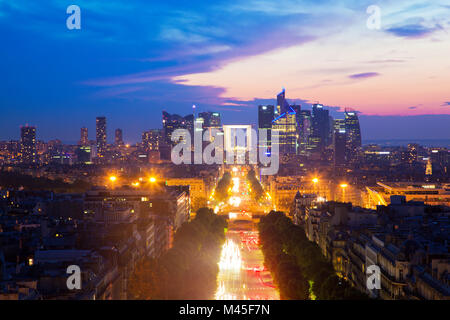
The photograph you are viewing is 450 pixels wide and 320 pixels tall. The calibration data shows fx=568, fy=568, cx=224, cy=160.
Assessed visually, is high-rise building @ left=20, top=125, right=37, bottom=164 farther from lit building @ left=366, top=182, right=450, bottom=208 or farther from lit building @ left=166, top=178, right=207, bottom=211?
lit building @ left=366, top=182, right=450, bottom=208

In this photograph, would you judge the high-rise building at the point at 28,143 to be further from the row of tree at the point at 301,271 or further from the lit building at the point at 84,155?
the row of tree at the point at 301,271

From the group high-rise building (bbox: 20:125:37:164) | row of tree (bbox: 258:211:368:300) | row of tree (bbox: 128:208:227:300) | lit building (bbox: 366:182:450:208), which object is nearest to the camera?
row of tree (bbox: 258:211:368:300)

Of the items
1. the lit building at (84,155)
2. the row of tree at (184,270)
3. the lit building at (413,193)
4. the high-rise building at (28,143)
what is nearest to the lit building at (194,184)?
the lit building at (413,193)

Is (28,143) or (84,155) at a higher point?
(28,143)

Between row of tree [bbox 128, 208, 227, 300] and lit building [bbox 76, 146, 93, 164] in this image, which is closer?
row of tree [bbox 128, 208, 227, 300]

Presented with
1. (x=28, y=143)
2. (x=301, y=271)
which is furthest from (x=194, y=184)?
(x=28, y=143)

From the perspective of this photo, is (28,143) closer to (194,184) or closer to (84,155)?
(84,155)

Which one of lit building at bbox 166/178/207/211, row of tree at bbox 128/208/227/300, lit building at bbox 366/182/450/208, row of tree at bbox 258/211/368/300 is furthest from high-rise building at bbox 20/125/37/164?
row of tree at bbox 258/211/368/300
